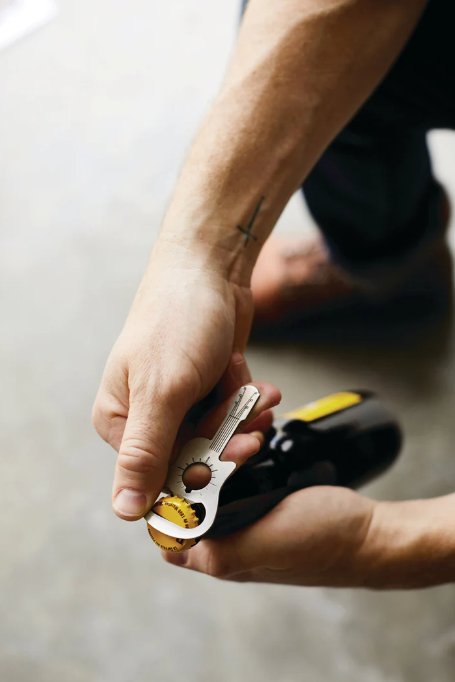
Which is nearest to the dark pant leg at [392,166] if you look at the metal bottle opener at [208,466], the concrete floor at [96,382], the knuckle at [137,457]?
the concrete floor at [96,382]

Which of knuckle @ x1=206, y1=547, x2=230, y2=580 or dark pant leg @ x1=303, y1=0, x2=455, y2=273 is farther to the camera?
dark pant leg @ x1=303, y1=0, x2=455, y2=273

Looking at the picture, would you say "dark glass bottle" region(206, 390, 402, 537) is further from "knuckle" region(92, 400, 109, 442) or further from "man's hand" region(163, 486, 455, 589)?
"knuckle" region(92, 400, 109, 442)

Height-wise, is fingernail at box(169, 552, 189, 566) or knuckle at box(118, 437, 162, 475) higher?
Answer: knuckle at box(118, 437, 162, 475)

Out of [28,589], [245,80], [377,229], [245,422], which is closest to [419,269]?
[377,229]

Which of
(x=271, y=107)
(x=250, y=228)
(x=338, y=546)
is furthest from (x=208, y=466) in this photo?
(x=271, y=107)

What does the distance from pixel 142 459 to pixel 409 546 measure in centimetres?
33

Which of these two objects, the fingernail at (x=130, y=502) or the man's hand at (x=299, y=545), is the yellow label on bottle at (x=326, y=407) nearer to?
the man's hand at (x=299, y=545)

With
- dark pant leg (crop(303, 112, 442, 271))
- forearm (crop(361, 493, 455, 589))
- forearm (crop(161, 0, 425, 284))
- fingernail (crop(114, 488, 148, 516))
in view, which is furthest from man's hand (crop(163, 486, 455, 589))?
dark pant leg (crop(303, 112, 442, 271))

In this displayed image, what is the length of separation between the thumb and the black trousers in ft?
1.83

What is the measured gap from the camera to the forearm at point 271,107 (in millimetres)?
847

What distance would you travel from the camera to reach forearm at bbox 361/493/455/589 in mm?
825

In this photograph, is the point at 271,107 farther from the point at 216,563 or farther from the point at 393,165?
the point at 216,563

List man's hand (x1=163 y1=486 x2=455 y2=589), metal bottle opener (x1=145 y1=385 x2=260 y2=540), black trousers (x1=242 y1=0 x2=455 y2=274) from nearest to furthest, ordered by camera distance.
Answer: metal bottle opener (x1=145 y1=385 x2=260 y2=540)
man's hand (x1=163 y1=486 x2=455 y2=589)
black trousers (x1=242 y1=0 x2=455 y2=274)

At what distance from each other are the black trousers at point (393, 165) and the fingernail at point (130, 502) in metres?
0.63
